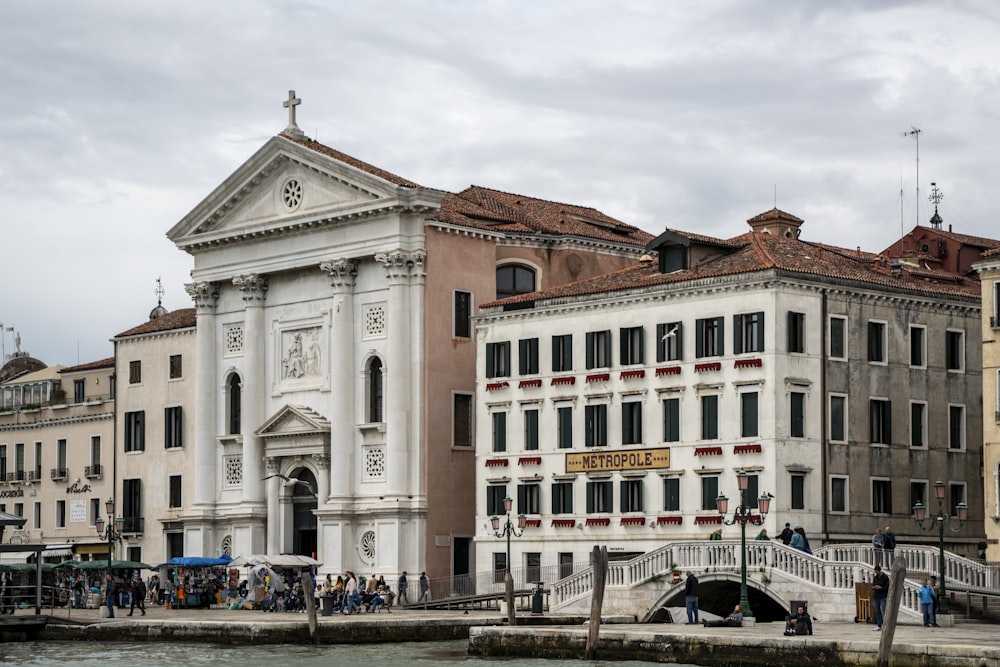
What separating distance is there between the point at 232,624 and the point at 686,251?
16.8 metres

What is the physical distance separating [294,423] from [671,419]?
50.3ft

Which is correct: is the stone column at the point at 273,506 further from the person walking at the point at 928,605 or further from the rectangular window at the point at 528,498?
the person walking at the point at 928,605

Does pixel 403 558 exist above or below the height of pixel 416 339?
below

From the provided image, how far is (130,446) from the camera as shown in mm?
72188

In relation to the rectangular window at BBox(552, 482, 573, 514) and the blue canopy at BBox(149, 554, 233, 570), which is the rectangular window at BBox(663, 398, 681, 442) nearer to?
the rectangular window at BBox(552, 482, 573, 514)

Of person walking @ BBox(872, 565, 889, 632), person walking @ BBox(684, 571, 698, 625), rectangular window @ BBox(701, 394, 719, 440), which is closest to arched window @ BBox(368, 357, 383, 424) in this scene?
rectangular window @ BBox(701, 394, 719, 440)

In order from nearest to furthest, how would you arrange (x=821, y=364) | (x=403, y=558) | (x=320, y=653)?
(x=320, y=653) < (x=821, y=364) < (x=403, y=558)

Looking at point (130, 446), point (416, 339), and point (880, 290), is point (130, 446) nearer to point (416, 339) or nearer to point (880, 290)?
point (416, 339)

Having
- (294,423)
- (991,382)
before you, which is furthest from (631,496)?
(294,423)

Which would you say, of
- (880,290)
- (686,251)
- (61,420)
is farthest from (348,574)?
(61,420)

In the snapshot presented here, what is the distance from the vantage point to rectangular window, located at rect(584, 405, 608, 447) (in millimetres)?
54625

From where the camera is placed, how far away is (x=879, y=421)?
172 feet

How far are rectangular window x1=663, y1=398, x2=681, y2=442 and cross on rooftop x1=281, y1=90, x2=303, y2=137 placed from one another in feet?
62.0

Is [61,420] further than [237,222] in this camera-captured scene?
Yes
